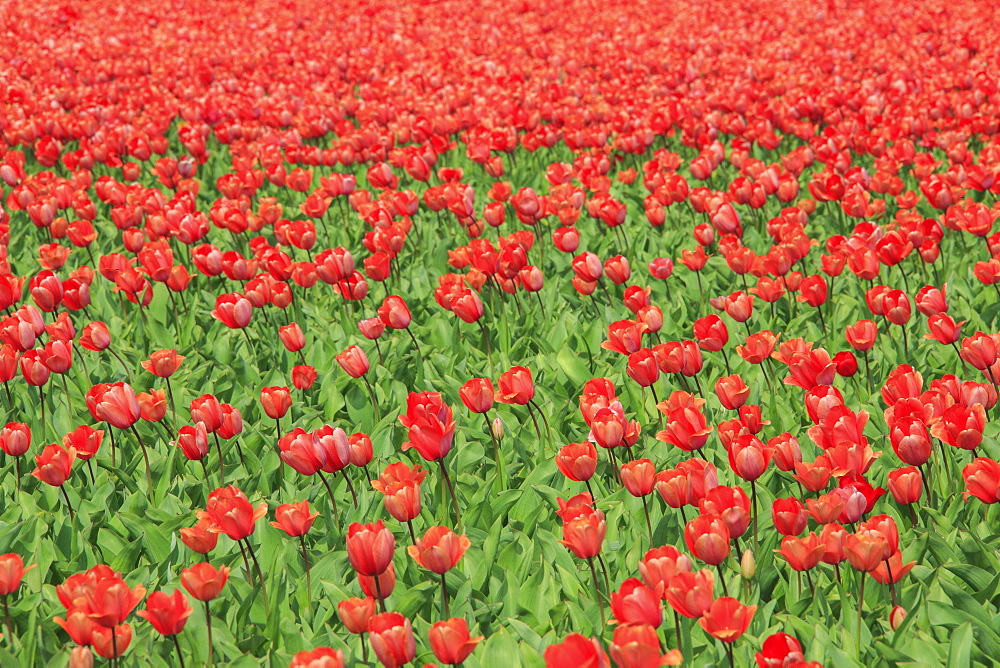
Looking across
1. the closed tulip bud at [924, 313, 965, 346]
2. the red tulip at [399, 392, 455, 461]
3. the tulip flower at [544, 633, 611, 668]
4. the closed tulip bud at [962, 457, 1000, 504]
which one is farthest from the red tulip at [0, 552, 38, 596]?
the closed tulip bud at [924, 313, 965, 346]

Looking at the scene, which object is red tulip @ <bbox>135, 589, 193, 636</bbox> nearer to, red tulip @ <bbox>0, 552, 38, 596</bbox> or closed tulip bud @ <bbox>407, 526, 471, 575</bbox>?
red tulip @ <bbox>0, 552, 38, 596</bbox>

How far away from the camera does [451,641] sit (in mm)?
2121

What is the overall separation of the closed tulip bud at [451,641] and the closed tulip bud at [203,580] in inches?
23.4

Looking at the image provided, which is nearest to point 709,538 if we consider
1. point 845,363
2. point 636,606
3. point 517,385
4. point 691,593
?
point 691,593

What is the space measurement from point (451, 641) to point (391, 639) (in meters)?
0.13

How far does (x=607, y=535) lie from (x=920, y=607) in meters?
0.96

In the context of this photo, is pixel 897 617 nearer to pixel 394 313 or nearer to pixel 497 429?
pixel 497 429

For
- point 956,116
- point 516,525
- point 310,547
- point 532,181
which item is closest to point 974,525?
point 516,525

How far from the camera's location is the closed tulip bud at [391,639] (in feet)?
6.95

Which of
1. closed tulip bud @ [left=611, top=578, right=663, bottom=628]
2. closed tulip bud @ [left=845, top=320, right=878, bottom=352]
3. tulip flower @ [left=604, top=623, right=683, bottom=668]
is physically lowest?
closed tulip bud @ [left=845, top=320, right=878, bottom=352]

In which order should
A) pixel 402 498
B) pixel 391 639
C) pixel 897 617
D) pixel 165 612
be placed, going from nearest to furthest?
pixel 391 639 → pixel 165 612 → pixel 897 617 → pixel 402 498

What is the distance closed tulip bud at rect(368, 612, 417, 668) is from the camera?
6.95ft

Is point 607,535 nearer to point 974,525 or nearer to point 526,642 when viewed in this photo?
point 526,642

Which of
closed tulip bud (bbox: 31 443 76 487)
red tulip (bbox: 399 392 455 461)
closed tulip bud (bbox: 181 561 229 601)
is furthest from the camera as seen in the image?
closed tulip bud (bbox: 31 443 76 487)
